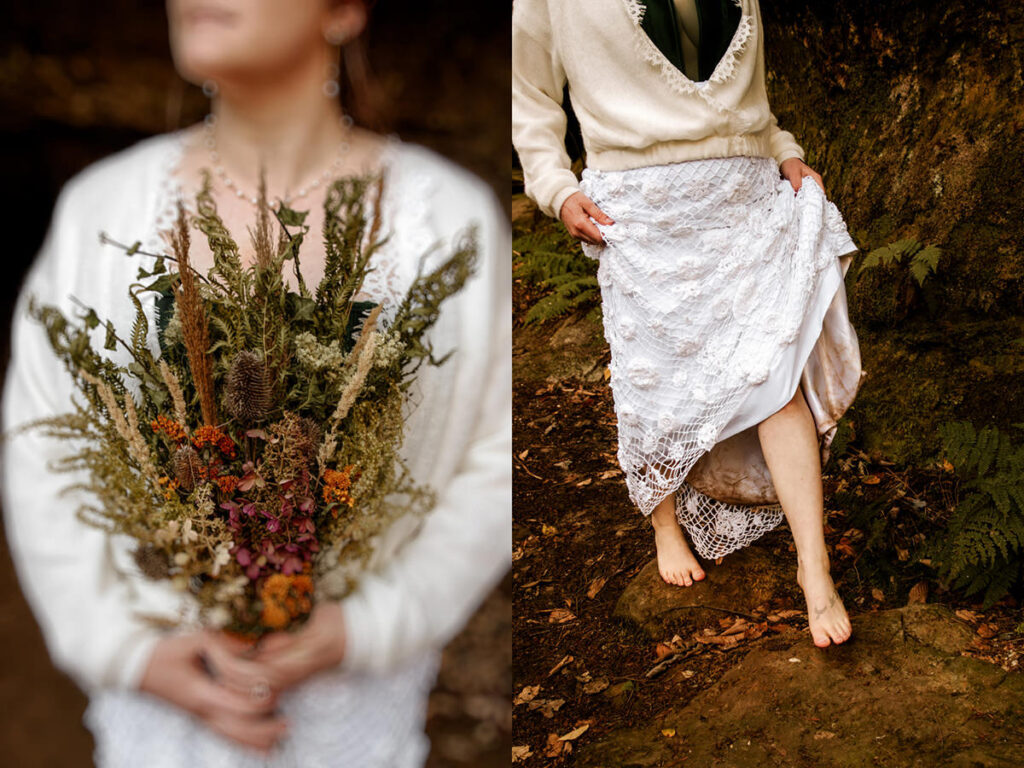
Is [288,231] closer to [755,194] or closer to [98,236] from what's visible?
[98,236]

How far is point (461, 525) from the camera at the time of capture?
1462 millimetres

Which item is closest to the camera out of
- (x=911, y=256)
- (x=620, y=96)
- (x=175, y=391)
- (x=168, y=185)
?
(x=175, y=391)

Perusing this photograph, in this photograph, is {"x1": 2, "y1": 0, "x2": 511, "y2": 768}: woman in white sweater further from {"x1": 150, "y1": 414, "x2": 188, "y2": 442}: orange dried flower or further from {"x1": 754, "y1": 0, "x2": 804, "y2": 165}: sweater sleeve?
{"x1": 754, "y1": 0, "x2": 804, "y2": 165}: sweater sleeve

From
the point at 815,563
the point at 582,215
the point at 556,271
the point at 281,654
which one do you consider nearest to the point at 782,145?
the point at 582,215

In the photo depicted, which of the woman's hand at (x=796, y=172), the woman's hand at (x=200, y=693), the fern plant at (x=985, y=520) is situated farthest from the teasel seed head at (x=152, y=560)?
the fern plant at (x=985, y=520)

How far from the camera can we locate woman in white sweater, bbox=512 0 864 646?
5.06 ft

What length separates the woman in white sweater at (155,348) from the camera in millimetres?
1324

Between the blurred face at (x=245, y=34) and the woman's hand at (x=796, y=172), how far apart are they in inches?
32.7

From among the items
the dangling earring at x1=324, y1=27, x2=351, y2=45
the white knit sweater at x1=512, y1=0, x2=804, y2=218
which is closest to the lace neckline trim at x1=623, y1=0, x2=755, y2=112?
the white knit sweater at x1=512, y1=0, x2=804, y2=218

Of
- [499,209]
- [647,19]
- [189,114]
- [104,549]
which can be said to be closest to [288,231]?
[189,114]

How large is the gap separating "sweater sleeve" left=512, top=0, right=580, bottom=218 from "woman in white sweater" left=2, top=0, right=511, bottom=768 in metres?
0.23

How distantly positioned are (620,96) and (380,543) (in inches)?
34.6

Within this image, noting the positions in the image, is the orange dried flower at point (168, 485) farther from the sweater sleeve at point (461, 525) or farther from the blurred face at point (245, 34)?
the blurred face at point (245, 34)

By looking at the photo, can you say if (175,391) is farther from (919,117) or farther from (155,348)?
(919,117)
